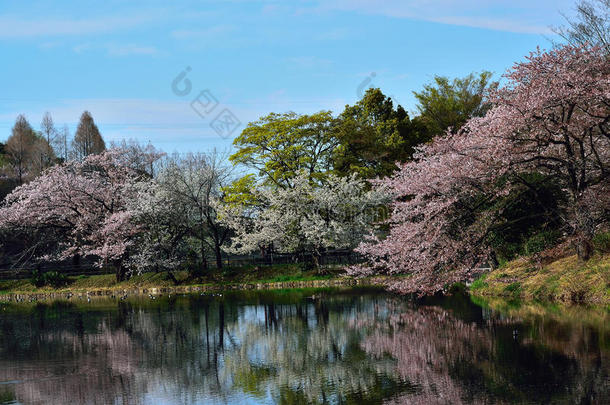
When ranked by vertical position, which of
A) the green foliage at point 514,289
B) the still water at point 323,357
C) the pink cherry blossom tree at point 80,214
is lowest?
the still water at point 323,357

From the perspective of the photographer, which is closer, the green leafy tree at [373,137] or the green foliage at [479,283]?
the green foliage at [479,283]

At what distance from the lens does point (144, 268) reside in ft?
134

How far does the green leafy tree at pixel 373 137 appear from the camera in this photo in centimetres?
4159

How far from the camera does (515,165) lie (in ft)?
59.8

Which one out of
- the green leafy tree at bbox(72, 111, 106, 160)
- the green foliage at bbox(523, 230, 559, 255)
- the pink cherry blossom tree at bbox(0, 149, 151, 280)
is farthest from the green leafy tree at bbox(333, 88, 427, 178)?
the green leafy tree at bbox(72, 111, 106, 160)

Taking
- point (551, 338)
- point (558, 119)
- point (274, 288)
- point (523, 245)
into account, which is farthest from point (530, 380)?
point (274, 288)

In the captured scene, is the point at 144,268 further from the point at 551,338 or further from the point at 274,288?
the point at 551,338

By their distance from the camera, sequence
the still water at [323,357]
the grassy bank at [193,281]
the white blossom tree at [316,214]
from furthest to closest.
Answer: the white blossom tree at [316,214] < the grassy bank at [193,281] < the still water at [323,357]

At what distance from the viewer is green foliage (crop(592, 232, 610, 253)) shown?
1898 cm

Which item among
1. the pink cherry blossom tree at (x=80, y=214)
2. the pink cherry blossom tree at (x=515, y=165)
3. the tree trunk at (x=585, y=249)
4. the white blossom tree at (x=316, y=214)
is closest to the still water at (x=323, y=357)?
the pink cherry blossom tree at (x=515, y=165)

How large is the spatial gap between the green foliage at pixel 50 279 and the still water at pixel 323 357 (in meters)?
19.3

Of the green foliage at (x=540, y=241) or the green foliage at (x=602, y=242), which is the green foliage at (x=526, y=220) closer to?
the green foliage at (x=540, y=241)

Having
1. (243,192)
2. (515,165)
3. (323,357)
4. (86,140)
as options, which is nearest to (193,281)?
(243,192)

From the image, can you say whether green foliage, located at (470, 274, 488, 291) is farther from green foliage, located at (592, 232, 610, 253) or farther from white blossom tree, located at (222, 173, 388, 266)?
white blossom tree, located at (222, 173, 388, 266)
